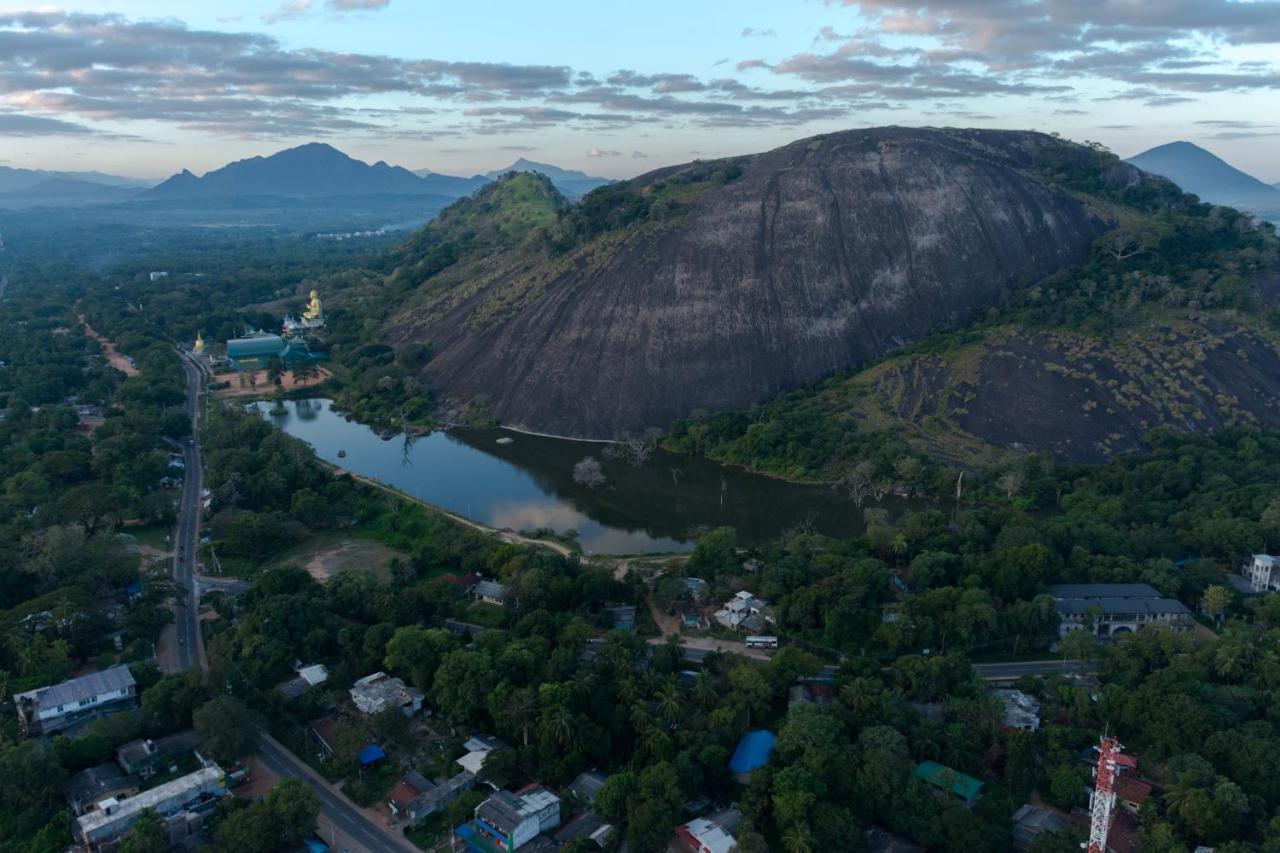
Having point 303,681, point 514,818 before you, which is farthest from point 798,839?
point 303,681

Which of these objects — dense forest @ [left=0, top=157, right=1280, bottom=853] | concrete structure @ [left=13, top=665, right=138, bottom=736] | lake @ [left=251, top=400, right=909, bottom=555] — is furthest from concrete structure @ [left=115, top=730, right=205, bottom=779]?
lake @ [left=251, top=400, right=909, bottom=555]

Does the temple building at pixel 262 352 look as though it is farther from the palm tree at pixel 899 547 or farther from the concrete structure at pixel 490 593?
the palm tree at pixel 899 547

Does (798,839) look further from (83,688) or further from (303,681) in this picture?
(83,688)

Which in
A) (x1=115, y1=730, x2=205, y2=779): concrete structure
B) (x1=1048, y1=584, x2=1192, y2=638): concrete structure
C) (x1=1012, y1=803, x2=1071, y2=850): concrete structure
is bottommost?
(x1=115, y1=730, x2=205, y2=779): concrete structure

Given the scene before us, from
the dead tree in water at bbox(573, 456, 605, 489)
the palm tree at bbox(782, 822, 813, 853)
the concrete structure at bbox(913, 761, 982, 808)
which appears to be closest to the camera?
the palm tree at bbox(782, 822, 813, 853)

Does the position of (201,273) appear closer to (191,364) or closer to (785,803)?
(191,364)

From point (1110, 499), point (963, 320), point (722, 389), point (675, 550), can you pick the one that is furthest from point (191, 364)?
point (1110, 499)

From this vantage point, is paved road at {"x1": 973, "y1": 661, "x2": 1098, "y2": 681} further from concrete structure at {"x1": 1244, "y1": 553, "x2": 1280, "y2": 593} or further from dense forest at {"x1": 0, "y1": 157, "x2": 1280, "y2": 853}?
concrete structure at {"x1": 1244, "y1": 553, "x2": 1280, "y2": 593}
